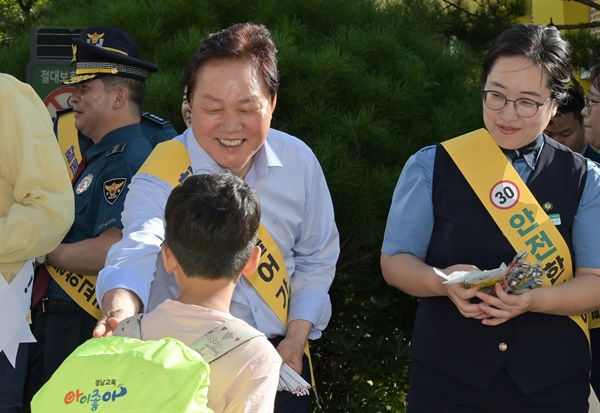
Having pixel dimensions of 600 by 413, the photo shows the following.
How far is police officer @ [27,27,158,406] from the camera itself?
155 inches

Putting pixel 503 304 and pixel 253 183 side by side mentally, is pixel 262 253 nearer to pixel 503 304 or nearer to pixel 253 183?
pixel 253 183

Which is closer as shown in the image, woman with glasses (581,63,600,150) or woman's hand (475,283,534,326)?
woman's hand (475,283,534,326)

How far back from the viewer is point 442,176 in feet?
11.4

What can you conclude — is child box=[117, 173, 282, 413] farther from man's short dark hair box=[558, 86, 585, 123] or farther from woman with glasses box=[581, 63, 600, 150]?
man's short dark hair box=[558, 86, 585, 123]

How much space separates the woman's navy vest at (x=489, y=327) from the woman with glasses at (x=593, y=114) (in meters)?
1.30

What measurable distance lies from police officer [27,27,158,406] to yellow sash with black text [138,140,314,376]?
766 mm

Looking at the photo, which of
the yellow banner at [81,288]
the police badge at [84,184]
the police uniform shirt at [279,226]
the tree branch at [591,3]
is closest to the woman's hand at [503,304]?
the police uniform shirt at [279,226]

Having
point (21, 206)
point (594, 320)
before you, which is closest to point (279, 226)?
point (21, 206)

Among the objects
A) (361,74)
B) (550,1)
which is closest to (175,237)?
(361,74)

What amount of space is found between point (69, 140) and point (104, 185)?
0.96 metres

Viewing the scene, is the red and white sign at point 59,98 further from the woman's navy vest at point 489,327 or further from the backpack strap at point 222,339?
the backpack strap at point 222,339

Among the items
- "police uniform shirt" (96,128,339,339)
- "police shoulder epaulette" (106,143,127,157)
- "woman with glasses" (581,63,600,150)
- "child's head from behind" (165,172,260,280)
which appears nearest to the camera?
"child's head from behind" (165,172,260,280)

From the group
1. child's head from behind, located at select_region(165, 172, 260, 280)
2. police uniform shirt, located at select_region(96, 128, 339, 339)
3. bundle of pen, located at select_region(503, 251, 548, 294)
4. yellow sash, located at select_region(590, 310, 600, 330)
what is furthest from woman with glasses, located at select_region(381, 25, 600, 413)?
child's head from behind, located at select_region(165, 172, 260, 280)

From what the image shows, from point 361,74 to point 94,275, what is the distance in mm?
2138
